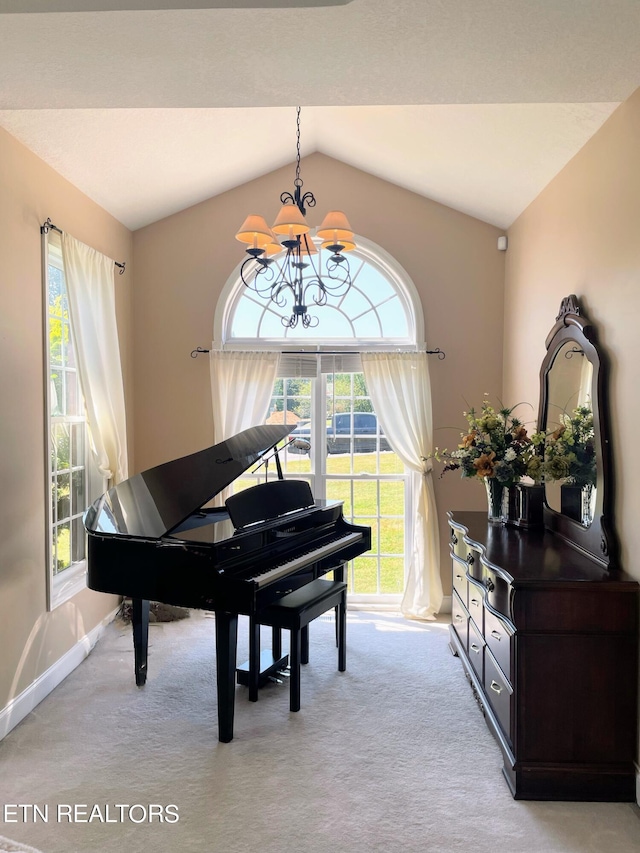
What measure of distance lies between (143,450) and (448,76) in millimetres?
3503

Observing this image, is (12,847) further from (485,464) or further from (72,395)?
(485,464)

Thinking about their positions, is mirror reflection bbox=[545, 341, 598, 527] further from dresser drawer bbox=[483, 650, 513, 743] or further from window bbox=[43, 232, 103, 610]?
window bbox=[43, 232, 103, 610]

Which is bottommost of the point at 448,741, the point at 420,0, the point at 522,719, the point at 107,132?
the point at 448,741

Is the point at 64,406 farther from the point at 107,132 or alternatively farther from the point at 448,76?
the point at 448,76

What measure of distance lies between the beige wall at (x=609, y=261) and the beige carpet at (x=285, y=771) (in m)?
1.15

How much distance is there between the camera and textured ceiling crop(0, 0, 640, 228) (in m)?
1.96

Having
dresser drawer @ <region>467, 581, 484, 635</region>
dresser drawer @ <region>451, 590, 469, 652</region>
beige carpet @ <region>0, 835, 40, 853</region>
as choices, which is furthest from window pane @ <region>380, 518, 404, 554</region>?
beige carpet @ <region>0, 835, 40, 853</region>

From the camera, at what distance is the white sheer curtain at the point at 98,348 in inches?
143

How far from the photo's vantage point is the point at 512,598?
2.45 meters

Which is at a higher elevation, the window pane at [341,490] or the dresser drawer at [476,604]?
the window pane at [341,490]

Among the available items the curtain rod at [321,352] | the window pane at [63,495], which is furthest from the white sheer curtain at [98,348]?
the curtain rod at [321,352]

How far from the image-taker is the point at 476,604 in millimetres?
3135

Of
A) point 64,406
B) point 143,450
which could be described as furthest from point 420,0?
point 143,450

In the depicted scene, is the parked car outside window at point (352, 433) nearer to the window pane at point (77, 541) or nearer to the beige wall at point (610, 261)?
the beige wall at point (610, 261)
